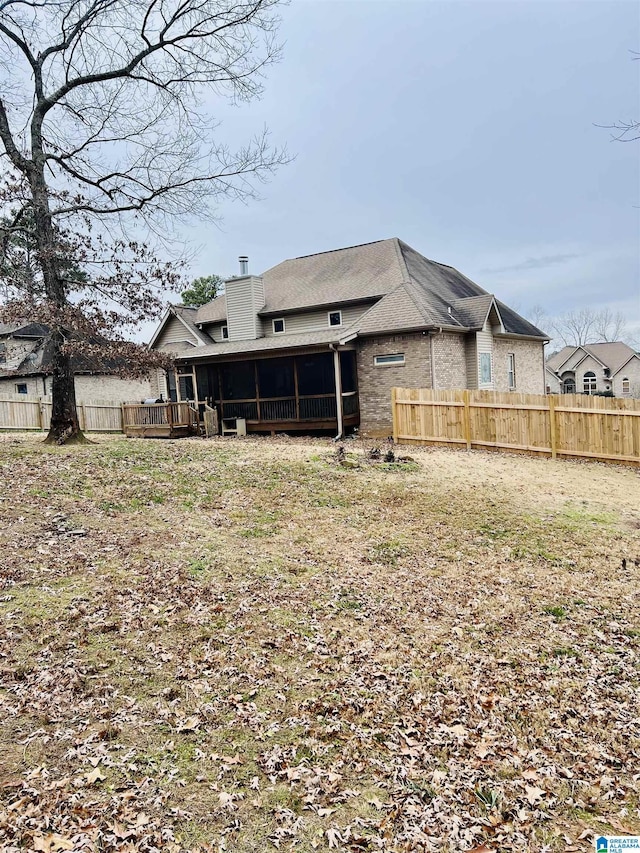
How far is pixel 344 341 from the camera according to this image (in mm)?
18578

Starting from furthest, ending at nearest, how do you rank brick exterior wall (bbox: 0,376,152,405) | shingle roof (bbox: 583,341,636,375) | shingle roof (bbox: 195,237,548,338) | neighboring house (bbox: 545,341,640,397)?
shingle roof (bbox: 583,341,636,375), neighboring house (bbox: 545,341,640,397), brick exterior wall (bbox: 0,376,152,405), shingle roof (bbox: 195,237,548,338)

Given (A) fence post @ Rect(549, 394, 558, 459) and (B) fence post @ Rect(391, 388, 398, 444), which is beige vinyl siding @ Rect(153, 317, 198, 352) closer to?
(B) fence post @ Rect(391, 388, 398, 444)

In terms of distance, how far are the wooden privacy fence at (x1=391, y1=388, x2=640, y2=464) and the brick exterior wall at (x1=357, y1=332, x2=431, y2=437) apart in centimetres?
109

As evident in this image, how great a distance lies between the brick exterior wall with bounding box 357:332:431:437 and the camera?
61.4 feet

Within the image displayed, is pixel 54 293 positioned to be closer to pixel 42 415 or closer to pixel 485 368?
pixel 42 415

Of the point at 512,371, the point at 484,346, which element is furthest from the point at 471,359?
the point at 512,371

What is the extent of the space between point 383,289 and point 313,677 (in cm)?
1797

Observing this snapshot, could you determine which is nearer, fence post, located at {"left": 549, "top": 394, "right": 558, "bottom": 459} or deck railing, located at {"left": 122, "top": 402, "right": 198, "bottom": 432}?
fence post, located at {"left": 549, "top": 394, "right": 558, "bottom": 459}

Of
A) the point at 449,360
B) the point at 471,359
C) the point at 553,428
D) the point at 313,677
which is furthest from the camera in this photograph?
the point at 471,359

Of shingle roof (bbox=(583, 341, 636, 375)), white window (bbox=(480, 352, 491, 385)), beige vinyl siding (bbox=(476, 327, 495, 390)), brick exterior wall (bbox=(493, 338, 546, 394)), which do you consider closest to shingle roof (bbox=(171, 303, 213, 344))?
beige vinyl siding (bbox=(476, 327, 495, 390))

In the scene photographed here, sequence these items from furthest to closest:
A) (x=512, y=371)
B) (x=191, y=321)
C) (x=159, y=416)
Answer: (x=191, y=321) → (x=512, y=371) → (x=159, y=416)

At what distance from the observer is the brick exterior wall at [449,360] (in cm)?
1878

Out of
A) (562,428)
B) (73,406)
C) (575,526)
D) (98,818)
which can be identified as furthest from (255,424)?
(98,818)

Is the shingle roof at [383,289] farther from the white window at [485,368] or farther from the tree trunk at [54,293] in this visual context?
the tree trunk at [54,293]
